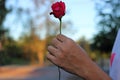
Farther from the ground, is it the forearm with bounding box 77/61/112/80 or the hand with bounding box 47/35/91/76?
Answer: the hand with bounding box 47/35/91/76

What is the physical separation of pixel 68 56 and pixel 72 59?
17mm

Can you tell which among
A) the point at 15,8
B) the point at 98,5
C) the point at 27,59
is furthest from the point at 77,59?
the point at 27,59

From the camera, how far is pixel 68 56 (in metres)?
1.36

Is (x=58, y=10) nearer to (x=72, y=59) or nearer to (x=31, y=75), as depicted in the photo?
(x=72, y=59)

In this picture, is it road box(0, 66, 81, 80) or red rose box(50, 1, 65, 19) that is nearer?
red rose box(50, 1, 65, 19)

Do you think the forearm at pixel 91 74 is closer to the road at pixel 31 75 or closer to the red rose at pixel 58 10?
the red rose at pixel 58 10

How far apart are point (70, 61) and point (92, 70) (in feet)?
0.27

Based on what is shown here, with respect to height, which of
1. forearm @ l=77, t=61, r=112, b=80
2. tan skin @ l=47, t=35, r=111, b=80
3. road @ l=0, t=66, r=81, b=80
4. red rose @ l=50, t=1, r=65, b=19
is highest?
red rose @ l=50, t=1, r=65, b=19

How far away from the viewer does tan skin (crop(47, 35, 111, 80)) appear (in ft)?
4.47

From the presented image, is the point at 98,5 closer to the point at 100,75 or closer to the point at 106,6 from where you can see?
the point at 106,6

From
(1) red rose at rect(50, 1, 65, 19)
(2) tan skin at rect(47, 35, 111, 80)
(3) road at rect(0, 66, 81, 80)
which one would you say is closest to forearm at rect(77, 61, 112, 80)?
(2) tan skin at rect(47, 35, 111, 80)

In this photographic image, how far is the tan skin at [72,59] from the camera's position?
136 cm

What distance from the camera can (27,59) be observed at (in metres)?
50.1

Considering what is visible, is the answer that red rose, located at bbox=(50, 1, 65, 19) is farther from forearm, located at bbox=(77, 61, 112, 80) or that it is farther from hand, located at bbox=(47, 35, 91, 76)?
forearm, located at bbox=(77, 61, 112, 80)
